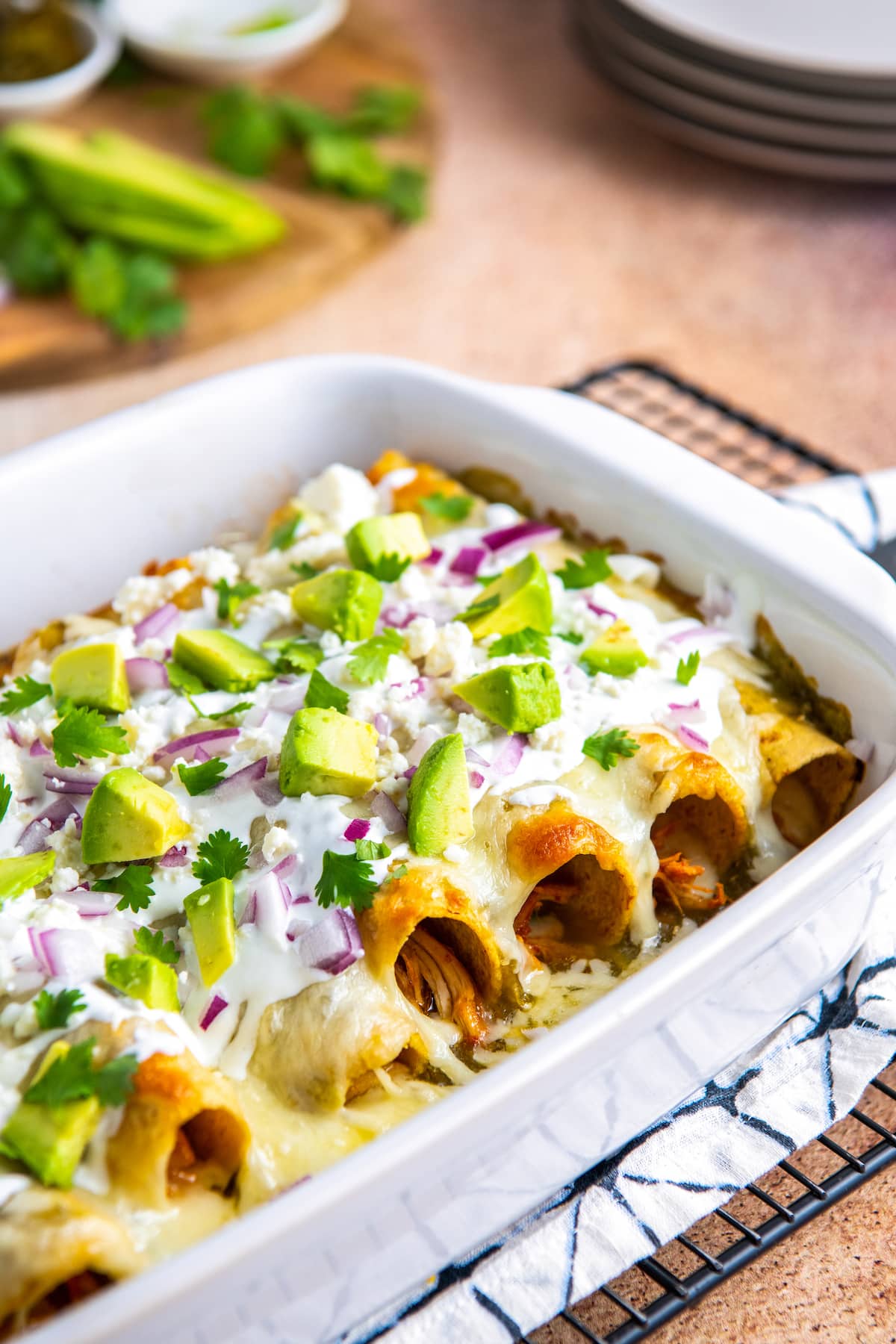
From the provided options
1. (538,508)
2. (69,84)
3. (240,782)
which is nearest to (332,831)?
(240,782)

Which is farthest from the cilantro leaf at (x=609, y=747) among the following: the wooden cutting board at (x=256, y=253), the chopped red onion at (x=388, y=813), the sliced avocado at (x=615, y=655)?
the wooden cutting board at (x=256, y=253)

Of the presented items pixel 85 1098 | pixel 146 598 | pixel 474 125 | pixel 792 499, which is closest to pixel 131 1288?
pixel 85 1098

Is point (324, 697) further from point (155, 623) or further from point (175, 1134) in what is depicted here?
point (175, 1134)

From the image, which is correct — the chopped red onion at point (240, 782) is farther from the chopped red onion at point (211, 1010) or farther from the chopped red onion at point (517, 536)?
the chopped red onion at point (517, 536)

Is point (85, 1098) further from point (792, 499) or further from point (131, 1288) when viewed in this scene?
point (792, 499)

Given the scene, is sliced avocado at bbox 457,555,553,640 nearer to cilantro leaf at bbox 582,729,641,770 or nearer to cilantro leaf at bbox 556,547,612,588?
cilantro leaf at bbox 556,547,612,588

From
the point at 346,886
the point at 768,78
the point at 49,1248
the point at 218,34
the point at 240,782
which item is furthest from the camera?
the point at 218,34

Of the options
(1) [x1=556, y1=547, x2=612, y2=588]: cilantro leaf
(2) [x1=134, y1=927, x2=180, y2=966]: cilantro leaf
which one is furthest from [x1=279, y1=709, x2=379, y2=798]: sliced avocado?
(1) [x1=556, y1=547, x2=612, y2=588]: cilantro leaf
